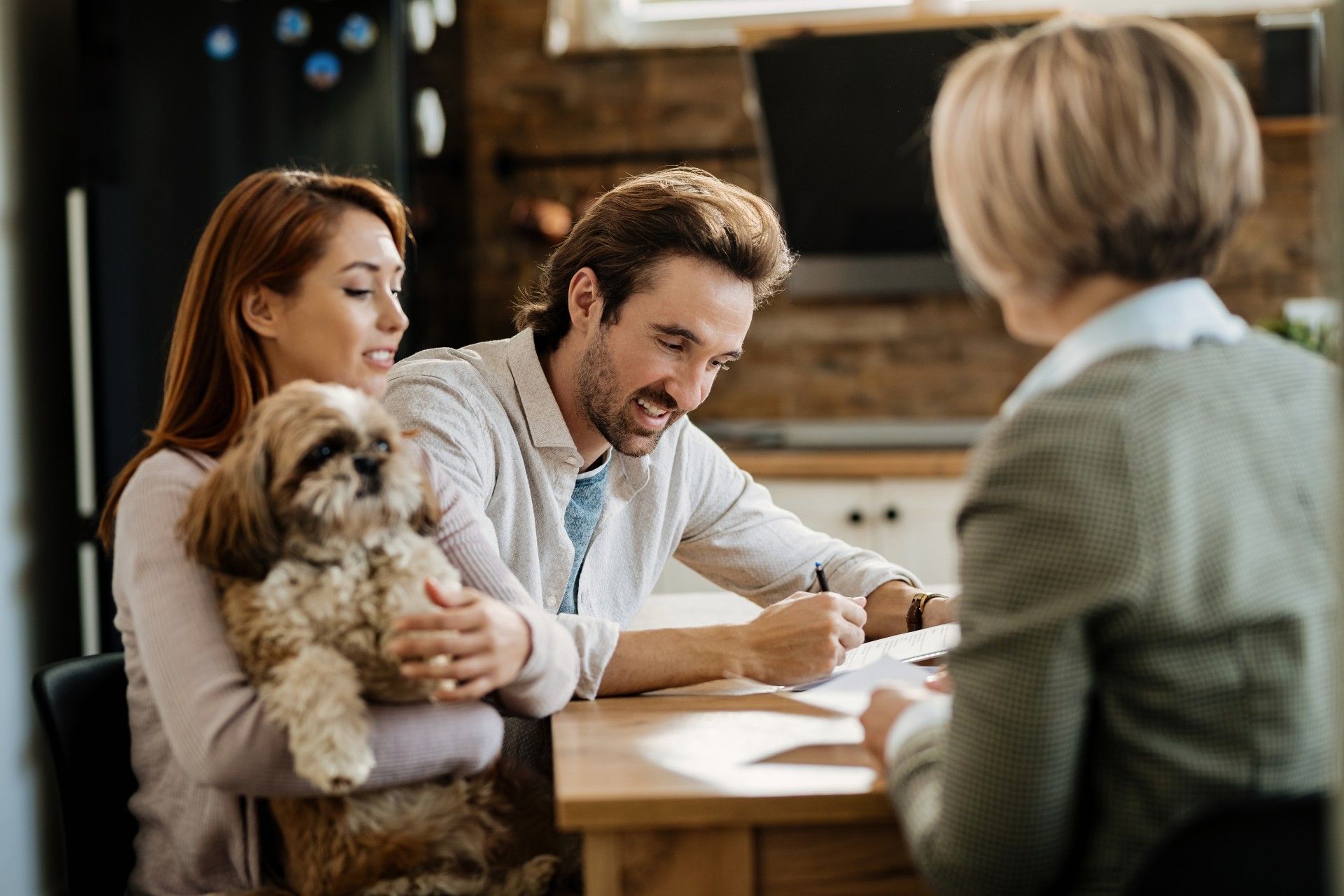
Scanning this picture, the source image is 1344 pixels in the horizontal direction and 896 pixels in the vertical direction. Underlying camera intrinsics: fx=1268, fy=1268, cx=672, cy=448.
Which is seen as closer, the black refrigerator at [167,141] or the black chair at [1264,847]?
the black chair at [1264,847]

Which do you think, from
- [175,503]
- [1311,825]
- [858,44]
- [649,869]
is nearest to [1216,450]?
[1311,825]

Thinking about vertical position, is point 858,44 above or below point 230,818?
above

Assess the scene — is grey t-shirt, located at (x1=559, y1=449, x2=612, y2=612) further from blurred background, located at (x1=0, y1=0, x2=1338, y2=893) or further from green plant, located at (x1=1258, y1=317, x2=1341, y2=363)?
green plant, located at (x1=1258, y1=317, x2=1341, y2=363)

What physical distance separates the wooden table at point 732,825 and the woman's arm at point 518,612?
3.9 inches

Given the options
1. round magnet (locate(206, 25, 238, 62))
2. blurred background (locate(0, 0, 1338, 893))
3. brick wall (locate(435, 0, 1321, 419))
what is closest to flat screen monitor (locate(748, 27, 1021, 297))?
blurred background (locate(0, 0, 1338, 893))

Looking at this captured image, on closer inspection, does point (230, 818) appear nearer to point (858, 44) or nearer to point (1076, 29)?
point (1076, 29)

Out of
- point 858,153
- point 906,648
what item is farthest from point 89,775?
point 858,153

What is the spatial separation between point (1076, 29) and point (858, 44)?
2903mm

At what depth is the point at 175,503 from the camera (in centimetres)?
119

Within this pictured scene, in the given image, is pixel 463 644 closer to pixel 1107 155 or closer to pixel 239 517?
pixel 239 517

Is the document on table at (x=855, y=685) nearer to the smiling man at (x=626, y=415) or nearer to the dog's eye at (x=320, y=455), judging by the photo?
the smiling man at (x=626, y=415)

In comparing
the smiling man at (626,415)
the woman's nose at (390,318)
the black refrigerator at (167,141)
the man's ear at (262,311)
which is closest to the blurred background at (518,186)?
the black refrigerator at (167,141)

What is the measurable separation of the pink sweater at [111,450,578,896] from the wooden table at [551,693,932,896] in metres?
0.11

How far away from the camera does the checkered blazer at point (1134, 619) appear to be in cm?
83
